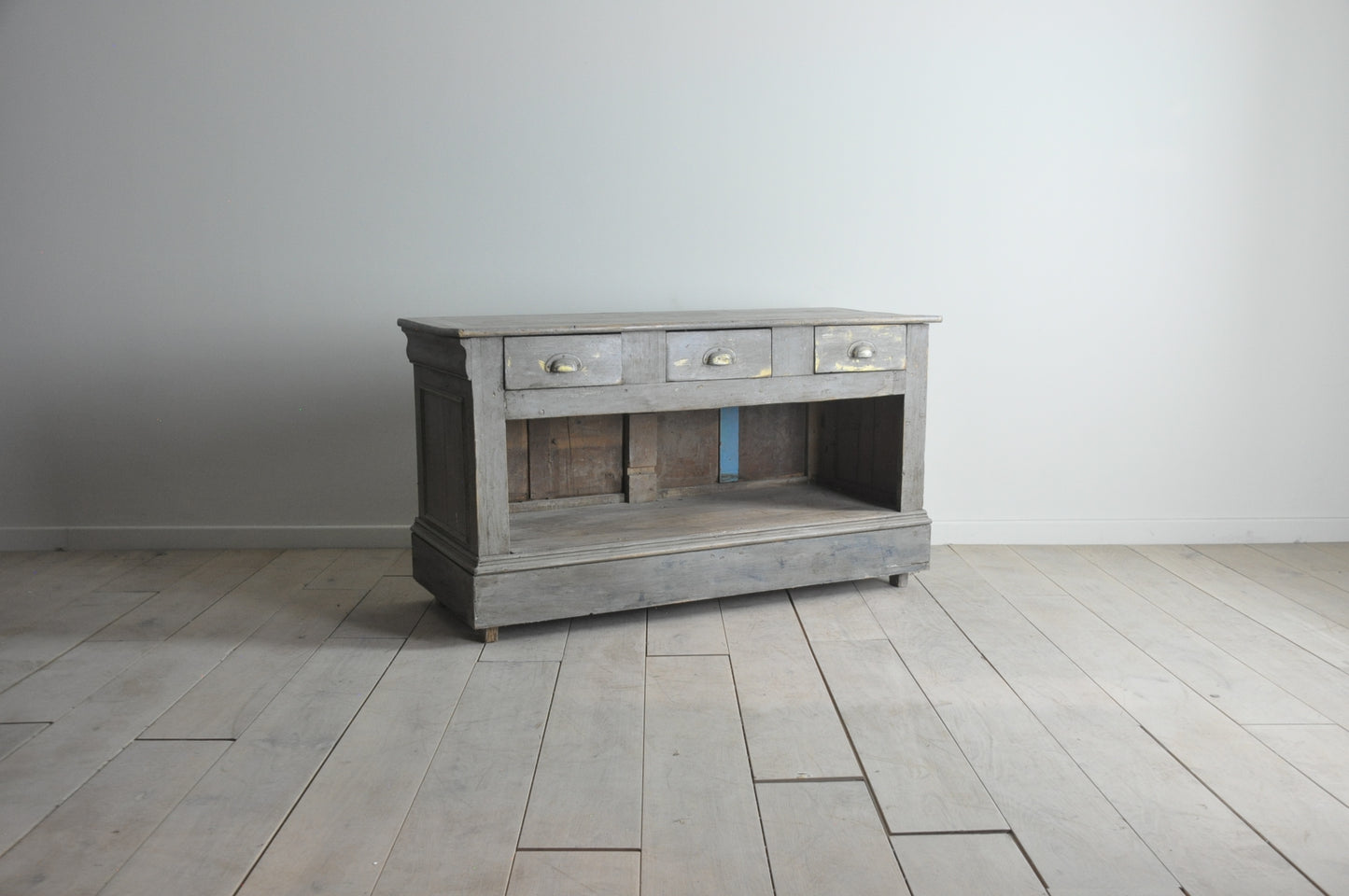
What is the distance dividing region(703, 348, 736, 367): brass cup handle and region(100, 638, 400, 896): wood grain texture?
3.74 feet

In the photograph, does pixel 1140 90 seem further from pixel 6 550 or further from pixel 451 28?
pixel 6 550

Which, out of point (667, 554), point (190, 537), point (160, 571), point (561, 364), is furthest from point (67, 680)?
point (667, 554)

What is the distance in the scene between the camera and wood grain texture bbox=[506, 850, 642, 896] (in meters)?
A: 1.67

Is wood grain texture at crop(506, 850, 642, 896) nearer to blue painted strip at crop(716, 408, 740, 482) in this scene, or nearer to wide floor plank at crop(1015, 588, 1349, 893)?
wide floor plank at crop(1015, 588, 1349, 893)

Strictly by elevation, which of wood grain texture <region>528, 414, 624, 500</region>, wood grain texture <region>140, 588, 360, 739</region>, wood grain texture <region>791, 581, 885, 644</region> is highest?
wood grain texture <region>528, 414, 624, 500</region>

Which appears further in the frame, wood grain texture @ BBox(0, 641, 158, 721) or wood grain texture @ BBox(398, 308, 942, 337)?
wood grain texture @ BBox(398, 308, 942, 337)

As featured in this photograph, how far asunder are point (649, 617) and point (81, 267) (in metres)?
2.23

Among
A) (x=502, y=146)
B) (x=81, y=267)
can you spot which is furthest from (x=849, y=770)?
(x=81, y=267)

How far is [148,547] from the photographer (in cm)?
367

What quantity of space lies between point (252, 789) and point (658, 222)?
2.26 metres

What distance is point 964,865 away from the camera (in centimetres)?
174

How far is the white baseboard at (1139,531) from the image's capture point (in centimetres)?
384

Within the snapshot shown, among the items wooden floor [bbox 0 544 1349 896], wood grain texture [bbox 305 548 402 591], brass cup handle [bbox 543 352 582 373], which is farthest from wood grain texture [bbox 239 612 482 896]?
brass cup handle [bbox 543 352 582 373]

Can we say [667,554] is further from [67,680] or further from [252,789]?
[67,680]
